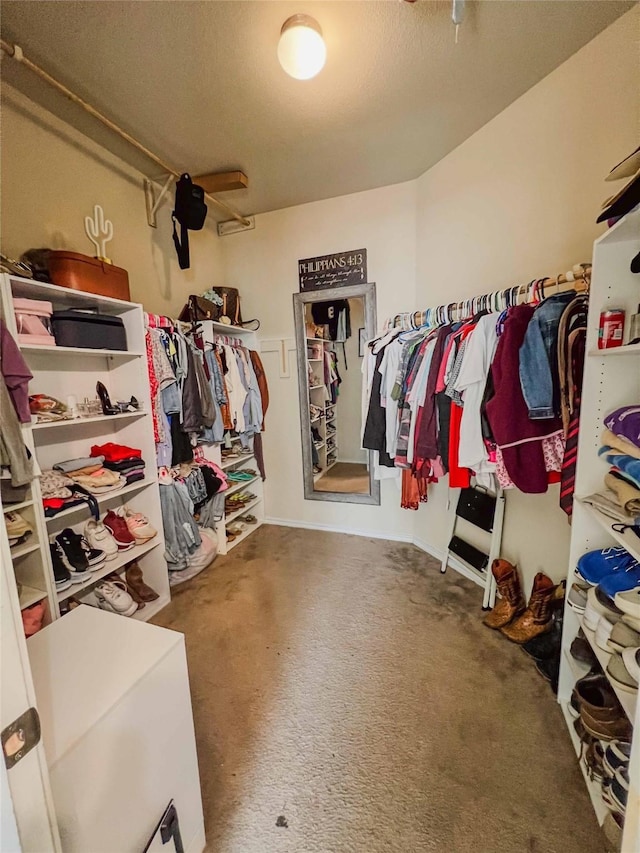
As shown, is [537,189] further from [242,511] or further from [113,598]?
[113,598]

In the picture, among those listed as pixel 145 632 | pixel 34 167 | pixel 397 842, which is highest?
pixel 34 167

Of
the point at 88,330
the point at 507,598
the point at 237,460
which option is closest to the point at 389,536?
the point at 507,598

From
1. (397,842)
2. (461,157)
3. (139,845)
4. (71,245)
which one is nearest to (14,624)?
(139,845)

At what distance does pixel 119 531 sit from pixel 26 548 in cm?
54

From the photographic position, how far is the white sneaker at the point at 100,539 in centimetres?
187

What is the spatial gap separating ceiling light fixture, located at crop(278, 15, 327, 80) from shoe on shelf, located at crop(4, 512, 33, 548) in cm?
212

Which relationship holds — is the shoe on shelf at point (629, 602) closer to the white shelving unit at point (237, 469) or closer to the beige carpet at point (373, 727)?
the beige carpet at point (373, 727)

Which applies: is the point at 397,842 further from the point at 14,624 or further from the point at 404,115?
the point at 404,115

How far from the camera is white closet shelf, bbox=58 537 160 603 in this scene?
168cm

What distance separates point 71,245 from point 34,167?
35 centimetres

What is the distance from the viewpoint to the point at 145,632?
98cm

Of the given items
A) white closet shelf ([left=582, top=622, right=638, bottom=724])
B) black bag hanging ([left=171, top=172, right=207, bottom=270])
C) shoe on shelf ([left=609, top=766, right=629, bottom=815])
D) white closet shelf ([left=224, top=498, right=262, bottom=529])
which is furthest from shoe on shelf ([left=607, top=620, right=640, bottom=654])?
black bag hanging ([left=171, top=172, right=207, bottom=270])

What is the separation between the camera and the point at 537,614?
175cm

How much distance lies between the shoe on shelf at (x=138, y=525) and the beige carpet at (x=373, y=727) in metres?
0.49
